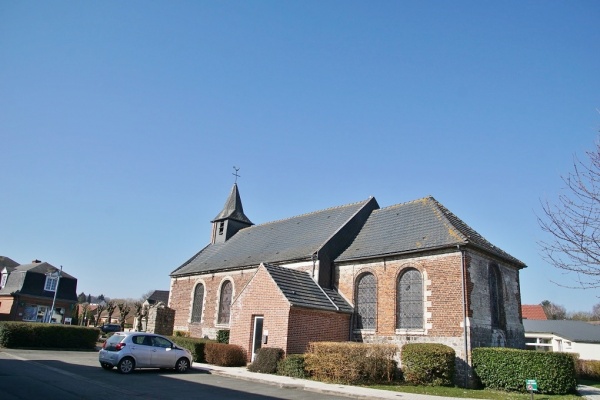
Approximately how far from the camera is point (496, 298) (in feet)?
61.1

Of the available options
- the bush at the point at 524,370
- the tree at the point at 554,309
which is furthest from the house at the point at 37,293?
the tree at the point at 554,309

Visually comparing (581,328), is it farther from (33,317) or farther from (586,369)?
(33,317)

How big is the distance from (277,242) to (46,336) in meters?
14.0

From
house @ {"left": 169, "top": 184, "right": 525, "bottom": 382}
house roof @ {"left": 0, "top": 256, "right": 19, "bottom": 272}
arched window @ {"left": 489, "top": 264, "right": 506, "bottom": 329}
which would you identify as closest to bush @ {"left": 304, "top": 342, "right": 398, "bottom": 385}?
house @ {"left": 169, "top": 184, "right": 525, "bottom": 382}

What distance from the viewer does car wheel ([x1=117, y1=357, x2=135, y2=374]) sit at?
1485 centimetres

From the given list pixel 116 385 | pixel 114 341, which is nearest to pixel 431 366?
pixel 116 385

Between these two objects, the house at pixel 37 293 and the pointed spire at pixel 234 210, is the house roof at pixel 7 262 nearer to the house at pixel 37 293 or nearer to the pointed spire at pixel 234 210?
the house at pixel 37 293

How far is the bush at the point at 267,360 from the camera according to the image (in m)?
16.4

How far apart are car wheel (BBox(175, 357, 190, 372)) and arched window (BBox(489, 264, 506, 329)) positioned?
41.3 ft

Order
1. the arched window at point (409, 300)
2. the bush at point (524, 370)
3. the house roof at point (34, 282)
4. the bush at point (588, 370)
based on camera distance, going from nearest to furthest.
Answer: the bush at point (524, 370) < the arched window at point (409, 300) < the bush at point (588, 370) < the house roof at point (34, 282)

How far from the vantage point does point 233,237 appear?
33.4 m

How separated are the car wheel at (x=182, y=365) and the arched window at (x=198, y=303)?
1165 centimetres

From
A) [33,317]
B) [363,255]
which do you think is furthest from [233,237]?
[33,317]

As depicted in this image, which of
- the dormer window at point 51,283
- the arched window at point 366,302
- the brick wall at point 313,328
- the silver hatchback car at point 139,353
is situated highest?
the dormer window at point 51,283
